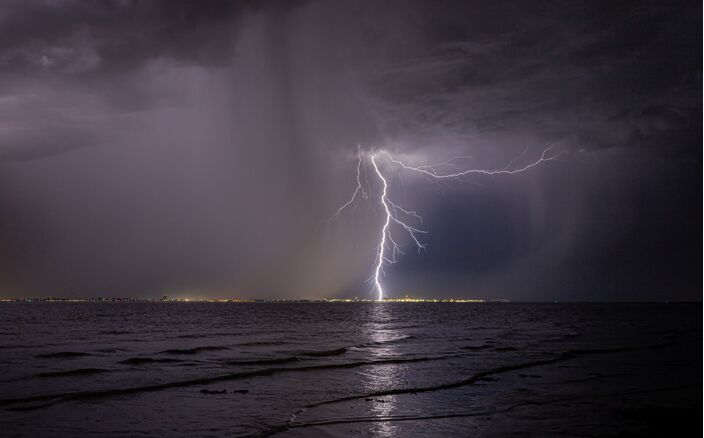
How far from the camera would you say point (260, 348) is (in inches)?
996

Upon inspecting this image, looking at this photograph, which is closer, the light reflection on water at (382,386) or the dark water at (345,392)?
the light reflection on water at (382,386)

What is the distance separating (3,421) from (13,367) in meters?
9.05

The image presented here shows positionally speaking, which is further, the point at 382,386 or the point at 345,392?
the point at 382,386

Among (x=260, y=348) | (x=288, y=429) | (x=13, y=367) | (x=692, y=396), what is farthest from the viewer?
(x=260, y=348)

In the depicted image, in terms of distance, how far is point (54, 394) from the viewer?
13.1 metres

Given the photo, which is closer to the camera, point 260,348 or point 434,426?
point 434,426

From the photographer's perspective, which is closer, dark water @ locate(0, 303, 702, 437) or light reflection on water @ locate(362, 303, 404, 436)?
light reflection on water @ locate(362, 303, 404, 436)

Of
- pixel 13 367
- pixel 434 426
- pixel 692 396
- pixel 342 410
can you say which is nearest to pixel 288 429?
pixel 342 410

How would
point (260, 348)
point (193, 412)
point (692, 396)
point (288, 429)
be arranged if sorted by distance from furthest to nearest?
point (260, 348) → point (692, 396) → point (193, 412) → point (288, 429)

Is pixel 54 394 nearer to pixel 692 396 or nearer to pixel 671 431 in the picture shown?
pixel 671 431

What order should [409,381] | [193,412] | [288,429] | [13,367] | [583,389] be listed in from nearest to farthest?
[288,429] → [193,412] → [583,389] → [409,381] → [13,367]

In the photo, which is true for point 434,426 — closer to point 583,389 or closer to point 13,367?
point 583,389

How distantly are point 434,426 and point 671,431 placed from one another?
13.2 feet

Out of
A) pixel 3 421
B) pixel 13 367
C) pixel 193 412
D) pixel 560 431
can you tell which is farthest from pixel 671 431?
pixel 13 367
